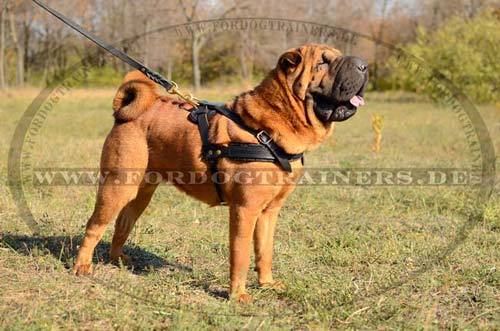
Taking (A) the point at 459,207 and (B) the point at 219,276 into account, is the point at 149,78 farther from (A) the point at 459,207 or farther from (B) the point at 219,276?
(A) the point at 459,207

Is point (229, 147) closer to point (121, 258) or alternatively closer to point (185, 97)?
point (185, 97)

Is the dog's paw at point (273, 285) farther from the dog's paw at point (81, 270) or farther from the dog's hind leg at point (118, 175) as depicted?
the dog's paw at point (81, 270)

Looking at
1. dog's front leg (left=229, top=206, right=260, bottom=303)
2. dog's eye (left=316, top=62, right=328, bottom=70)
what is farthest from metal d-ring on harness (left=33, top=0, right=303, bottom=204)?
dog's eye (left=316, top=62, right=328, bottom=70)

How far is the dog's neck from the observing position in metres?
3.91

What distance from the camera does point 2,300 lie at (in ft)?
12.6

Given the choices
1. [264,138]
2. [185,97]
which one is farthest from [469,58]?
[264,138]

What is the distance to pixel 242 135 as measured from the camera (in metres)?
3.96

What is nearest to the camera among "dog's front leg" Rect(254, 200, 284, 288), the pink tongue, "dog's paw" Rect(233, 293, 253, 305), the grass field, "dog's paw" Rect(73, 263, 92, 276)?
the grass field

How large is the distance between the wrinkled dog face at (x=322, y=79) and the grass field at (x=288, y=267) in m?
1.43

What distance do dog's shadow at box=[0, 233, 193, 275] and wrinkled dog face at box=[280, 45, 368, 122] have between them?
1.99 meters

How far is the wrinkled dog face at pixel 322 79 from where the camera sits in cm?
382

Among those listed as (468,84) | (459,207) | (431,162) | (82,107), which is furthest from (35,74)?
(459,207)

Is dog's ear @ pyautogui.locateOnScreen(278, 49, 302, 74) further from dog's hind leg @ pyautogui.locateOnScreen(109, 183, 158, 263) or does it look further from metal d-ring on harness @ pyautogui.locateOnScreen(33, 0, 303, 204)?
dog's hind leg @ pyautogui.locateOnScreen(109, 183, 158, 263)

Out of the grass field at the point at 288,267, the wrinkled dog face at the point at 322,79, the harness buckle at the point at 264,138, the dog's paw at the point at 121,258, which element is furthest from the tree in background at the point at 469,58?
the harness buckle at the point at 264,138
